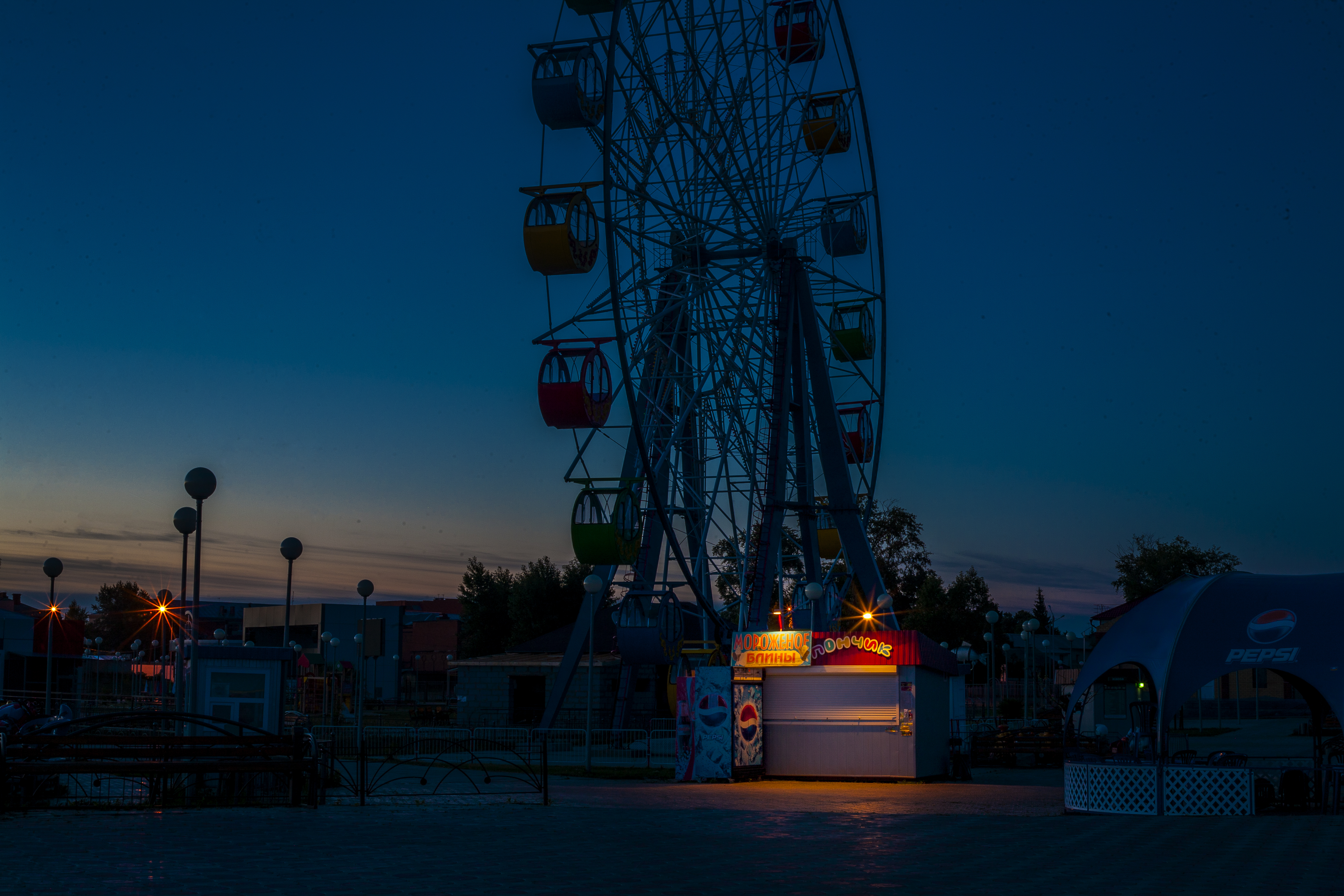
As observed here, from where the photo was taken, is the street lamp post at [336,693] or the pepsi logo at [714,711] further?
the street lamp post at [336,693]

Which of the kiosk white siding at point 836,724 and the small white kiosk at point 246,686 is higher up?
the small white kiosk at point 246,686

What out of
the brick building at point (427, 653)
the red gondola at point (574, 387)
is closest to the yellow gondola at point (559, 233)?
the red gondola at point (574, 387)

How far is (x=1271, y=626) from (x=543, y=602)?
5764cm

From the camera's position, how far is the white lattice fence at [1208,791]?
1720 cm

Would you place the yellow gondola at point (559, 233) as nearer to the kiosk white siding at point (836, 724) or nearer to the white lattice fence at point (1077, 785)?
the kiosk white siding at point (836, 724)

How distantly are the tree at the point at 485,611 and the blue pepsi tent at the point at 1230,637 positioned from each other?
6076 centimetres

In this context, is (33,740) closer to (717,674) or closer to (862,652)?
(717,674)

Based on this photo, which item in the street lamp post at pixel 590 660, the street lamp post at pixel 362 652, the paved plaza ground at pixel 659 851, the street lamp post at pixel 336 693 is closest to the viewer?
the paved plaza ground at pixel 659 851

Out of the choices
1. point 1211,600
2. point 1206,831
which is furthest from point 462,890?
point 1211,600

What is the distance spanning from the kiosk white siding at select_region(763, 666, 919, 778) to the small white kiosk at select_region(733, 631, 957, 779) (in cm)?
1

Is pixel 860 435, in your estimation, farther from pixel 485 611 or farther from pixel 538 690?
pixel 485 611

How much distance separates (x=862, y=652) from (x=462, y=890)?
51.8 ft

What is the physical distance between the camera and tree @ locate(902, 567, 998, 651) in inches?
3049

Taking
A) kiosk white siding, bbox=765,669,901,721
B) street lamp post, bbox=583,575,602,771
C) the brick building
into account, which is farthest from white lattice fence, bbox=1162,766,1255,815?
the brick building
